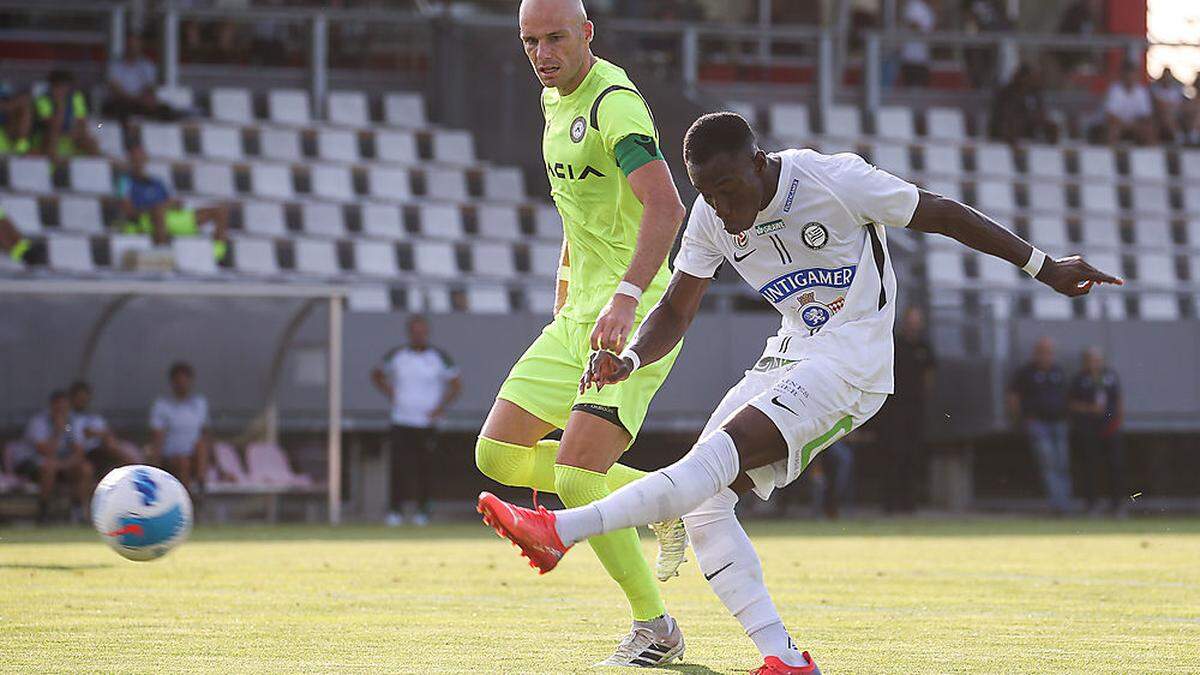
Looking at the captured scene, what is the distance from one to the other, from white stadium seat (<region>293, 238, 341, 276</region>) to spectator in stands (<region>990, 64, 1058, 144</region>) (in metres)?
9.42

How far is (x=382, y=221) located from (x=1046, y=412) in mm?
7505

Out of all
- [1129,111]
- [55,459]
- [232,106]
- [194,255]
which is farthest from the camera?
[1129,111]

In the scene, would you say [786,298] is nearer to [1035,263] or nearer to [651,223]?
[651,223]

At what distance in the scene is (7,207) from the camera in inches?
773

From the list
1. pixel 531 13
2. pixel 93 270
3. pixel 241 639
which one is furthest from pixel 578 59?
pixel 93 270

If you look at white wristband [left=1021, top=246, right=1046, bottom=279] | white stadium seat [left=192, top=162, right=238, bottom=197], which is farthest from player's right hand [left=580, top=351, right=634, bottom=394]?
white stadium seat [left=192, top=162, right=238, bottom=197]

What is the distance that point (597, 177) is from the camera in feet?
22.3

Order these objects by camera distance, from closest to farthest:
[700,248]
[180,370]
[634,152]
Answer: [700,248]
[634,152]
[180,370]

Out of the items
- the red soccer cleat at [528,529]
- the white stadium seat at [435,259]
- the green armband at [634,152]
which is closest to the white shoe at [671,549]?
the green armband at [634,152]

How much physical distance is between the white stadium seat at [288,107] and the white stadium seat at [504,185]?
2.27 meters

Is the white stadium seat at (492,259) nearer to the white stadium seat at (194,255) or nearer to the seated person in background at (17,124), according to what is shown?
the white stadium seat at (194,255)

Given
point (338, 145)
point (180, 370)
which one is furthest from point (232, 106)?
point (180, 370)

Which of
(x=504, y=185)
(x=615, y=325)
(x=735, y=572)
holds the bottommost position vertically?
(x=735, y=572)

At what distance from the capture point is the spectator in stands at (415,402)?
1842 cm
